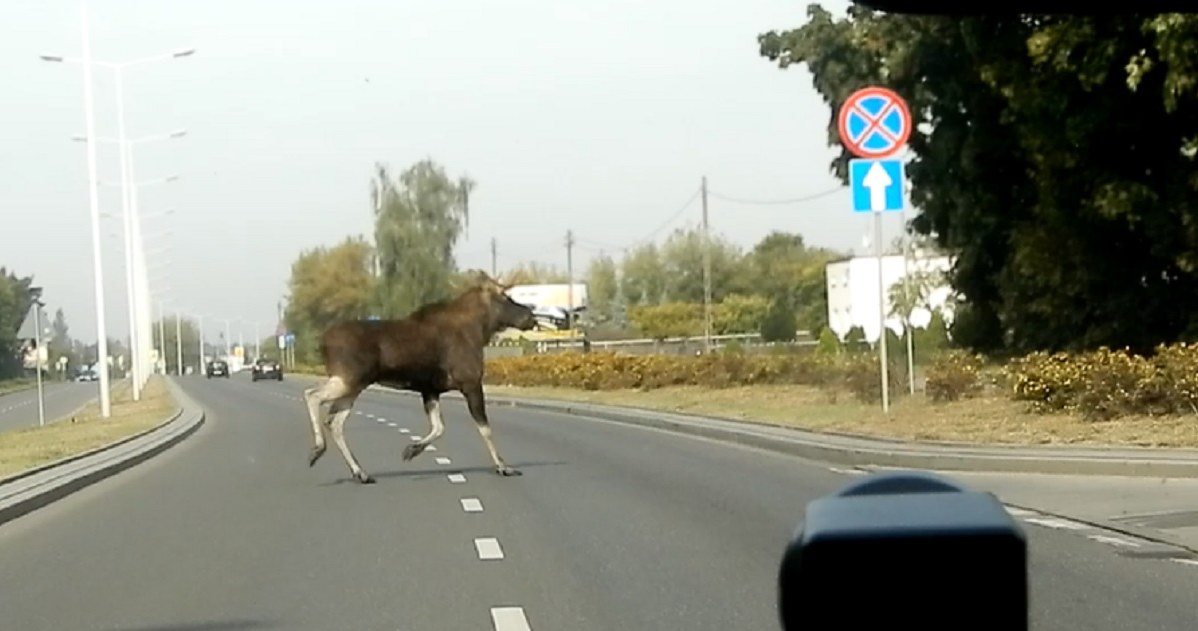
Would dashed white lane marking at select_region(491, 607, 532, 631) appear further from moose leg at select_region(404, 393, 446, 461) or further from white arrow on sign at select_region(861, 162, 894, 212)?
white arrow on sign at select_region(861, 162, 894, 212)

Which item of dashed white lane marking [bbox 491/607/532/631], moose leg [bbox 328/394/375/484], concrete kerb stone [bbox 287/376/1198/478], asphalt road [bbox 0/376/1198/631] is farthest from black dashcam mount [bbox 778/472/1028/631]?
moose leg [bbox 328/394/375/484]

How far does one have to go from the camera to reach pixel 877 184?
26656 millimetres

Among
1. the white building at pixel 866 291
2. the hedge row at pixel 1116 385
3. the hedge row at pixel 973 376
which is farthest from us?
the white building at pixel 866 291

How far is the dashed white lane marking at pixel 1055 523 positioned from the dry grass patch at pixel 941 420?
5.02m

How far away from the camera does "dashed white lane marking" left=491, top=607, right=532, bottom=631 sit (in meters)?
10.6

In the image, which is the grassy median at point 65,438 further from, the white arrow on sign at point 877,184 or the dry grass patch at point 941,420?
the white arrow on sign at point 877,184

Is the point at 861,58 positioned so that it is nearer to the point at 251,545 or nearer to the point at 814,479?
the point at 814,479

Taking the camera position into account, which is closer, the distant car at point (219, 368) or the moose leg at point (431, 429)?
the moose leg at point (431, 429)

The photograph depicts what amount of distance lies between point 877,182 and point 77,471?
443 inches

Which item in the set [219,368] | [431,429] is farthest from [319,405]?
[219,368]

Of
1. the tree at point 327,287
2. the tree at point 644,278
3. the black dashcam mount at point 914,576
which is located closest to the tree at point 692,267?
the tree at point 644,278

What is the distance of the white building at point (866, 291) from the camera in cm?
8181

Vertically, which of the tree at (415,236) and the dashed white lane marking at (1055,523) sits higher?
the tree at (415,236)

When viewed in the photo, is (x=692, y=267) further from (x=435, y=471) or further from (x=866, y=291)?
(x=435, y=471)
